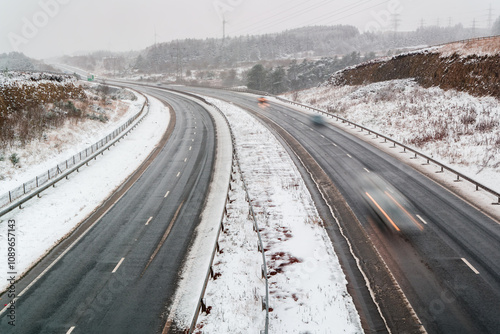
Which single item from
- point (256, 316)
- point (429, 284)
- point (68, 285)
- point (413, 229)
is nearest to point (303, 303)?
point (256, 316)

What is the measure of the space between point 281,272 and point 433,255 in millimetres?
6322

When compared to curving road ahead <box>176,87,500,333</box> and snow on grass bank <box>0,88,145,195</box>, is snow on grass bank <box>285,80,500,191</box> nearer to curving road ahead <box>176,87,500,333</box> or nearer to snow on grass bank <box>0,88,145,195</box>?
curving road ahead <box>176,87,500,333</box>

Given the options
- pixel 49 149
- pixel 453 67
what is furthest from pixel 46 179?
pixel 453 67

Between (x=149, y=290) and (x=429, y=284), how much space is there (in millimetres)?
10260

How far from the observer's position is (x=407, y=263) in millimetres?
14070

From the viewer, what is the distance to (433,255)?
14.5m

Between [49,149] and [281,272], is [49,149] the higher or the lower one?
the higher one

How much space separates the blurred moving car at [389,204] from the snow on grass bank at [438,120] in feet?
20.8

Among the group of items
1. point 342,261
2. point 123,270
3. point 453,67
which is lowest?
point 123,270

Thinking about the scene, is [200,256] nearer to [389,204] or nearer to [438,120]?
[389,204]

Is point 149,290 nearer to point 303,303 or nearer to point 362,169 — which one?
point 303,303

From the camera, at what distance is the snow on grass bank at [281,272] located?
37.0 ft

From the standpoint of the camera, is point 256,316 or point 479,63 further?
point 479,63

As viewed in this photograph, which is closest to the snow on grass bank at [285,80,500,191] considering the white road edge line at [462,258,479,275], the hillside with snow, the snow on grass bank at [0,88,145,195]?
the hillside with snow
